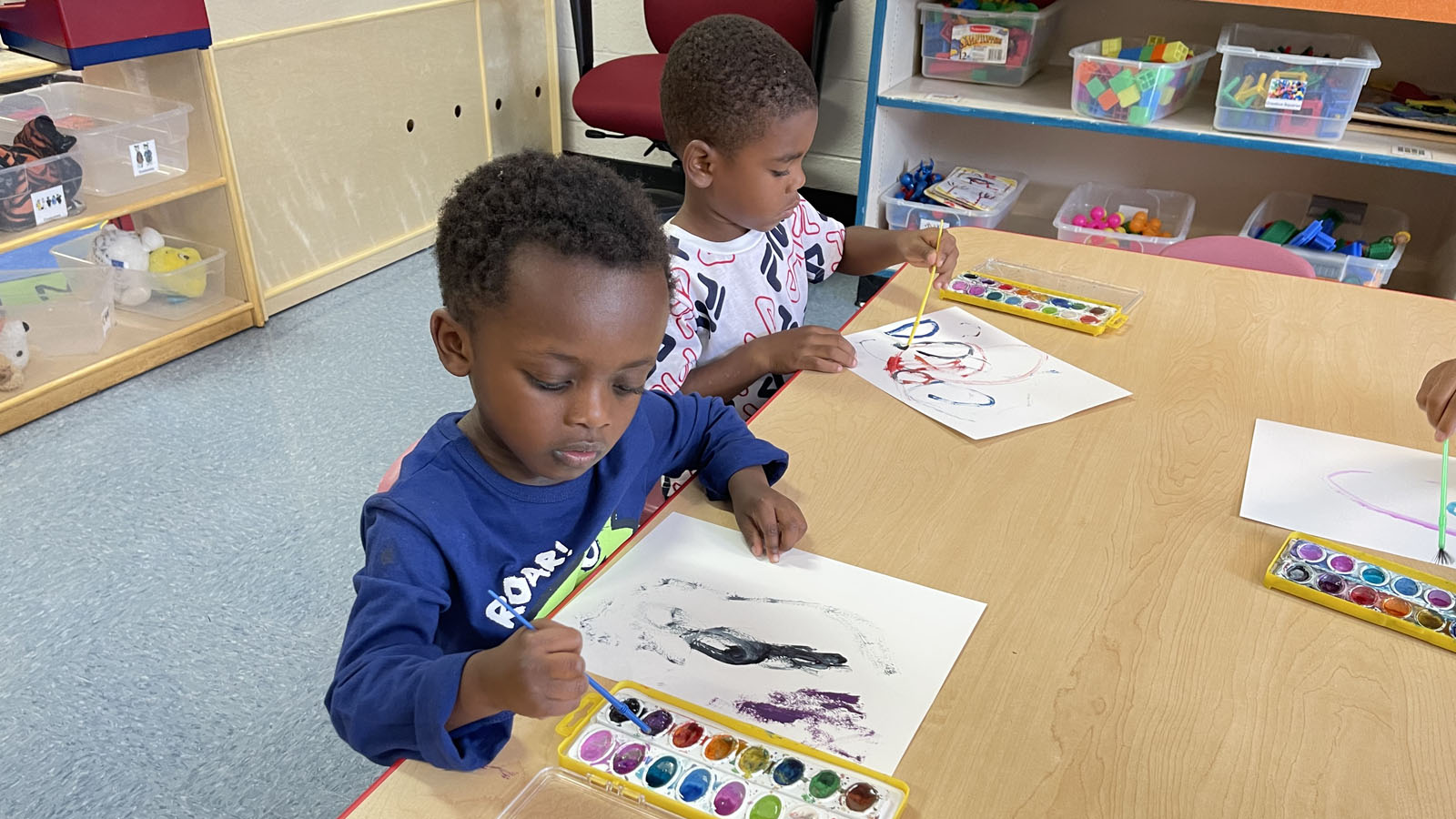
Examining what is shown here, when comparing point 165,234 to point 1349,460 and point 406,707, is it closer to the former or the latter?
point 406,707

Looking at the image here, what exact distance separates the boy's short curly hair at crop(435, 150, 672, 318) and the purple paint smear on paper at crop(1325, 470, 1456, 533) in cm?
68

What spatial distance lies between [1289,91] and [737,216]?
158 centimetres

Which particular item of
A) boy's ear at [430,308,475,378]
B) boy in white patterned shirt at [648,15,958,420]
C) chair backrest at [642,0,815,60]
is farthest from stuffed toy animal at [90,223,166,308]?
boy's ear at [430,308,475,378]

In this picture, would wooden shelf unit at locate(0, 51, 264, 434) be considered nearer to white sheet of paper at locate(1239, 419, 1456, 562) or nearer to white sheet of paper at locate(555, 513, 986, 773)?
white sheet of paper at locate(555, 513, 986, 773)

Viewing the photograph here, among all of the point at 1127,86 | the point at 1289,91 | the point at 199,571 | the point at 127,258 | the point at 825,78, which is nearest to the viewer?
the point at 199,571

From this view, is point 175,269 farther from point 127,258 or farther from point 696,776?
point 696,776

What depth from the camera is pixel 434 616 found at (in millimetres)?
752

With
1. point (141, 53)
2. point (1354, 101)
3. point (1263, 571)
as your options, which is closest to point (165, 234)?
point (141, 53)

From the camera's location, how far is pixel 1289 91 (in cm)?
226

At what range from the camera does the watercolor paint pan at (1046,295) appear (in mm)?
1336

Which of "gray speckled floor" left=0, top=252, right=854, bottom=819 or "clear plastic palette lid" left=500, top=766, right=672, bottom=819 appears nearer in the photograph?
"clear plastic palette lid" left=500, top=766, right=672, bottom=819

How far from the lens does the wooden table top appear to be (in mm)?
662

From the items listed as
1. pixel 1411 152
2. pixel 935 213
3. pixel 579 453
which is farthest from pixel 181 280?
pixel 1411 152

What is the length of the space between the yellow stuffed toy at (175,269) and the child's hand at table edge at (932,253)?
188cm
